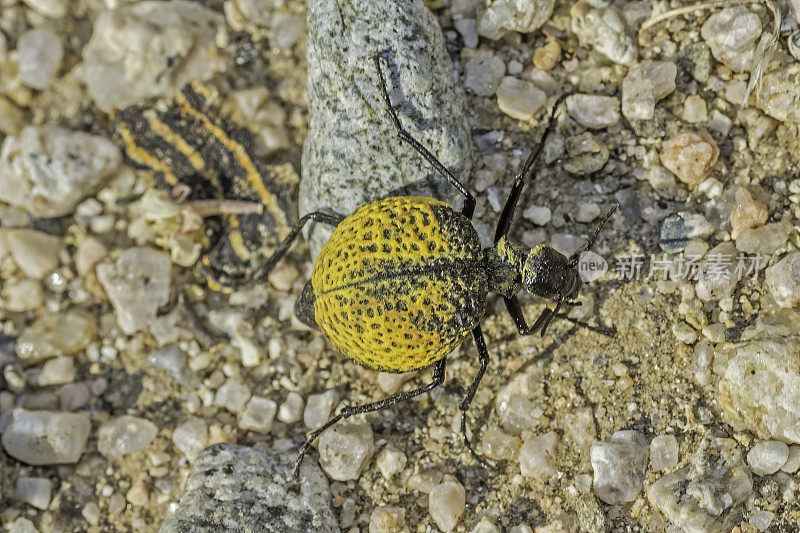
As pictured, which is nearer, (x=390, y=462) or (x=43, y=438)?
(x=390, y=462)

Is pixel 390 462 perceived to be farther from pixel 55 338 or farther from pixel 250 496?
pixel 55 338

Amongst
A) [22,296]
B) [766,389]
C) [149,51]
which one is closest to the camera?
[766,389]

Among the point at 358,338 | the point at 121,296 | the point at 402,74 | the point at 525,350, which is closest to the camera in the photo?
the point at 358,338

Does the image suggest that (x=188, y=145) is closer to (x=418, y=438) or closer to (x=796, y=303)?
(x=418, y=438)

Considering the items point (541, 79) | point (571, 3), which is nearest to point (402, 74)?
point (541, 79)

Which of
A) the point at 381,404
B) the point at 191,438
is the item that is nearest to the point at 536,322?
the point at 381,404

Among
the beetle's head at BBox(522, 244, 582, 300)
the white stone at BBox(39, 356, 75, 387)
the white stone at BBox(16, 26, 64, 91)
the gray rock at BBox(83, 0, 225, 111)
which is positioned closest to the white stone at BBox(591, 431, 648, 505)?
the beetle's head at BBox(522, 244, 582, 300)
